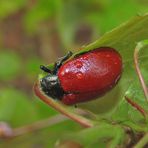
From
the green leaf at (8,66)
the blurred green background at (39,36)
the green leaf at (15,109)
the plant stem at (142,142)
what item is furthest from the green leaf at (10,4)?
the plant stem at (142,142)

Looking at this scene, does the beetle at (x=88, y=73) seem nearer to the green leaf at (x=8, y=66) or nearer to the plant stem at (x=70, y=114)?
the plant stem at (x=70, y=114)

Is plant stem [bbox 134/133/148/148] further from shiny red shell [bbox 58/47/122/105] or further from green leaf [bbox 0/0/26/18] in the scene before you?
green leaf [bbox 0/0/26/18]

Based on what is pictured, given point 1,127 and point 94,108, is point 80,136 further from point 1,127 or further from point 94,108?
point 1,127

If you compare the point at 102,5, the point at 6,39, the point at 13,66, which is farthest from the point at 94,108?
the point at 6,39

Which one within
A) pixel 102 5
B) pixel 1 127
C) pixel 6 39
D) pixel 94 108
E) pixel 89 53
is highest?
pixel 89 53

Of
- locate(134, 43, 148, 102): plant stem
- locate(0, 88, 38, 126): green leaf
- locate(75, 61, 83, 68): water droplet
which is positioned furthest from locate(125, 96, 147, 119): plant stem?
locate(0, 88, 38, 126): green leaf

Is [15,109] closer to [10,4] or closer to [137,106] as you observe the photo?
[10,4]
